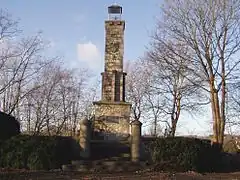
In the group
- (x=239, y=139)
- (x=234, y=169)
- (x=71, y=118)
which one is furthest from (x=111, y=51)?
(x=71, y=118)

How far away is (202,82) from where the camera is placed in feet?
87.5

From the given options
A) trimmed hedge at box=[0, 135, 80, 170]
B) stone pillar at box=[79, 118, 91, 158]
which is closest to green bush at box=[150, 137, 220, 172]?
stone pillar at box=[79, 118, 91, 158]

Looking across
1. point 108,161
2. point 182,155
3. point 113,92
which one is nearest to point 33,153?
point 108,161

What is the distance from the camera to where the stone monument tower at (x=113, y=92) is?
81.8 feet

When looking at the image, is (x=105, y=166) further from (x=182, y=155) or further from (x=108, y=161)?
(x=182, y=155)

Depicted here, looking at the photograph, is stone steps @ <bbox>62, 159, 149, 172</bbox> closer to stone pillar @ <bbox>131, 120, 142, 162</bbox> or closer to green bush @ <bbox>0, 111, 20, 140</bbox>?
stone pillar @ <bbox>131, 120, 142, 162</bbox>

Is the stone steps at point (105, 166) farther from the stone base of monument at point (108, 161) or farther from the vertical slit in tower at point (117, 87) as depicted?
the vertical slit in tower at point (117, 87)

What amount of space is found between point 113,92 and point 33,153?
8.81 m

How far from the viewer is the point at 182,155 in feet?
56.5

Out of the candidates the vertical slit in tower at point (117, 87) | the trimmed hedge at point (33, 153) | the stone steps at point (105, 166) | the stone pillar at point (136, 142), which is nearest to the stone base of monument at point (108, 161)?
the stone steps at point (105, 166)

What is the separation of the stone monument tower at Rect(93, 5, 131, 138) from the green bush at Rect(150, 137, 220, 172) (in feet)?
22.1

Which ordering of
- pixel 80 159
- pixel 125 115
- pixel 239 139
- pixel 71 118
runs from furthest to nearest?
1. pixel 71 118
2. pixel 239 139
3. pixel 125 115
4. pixel 80 159

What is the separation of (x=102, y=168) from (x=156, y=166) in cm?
217

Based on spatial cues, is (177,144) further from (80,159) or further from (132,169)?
(80,159)
